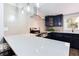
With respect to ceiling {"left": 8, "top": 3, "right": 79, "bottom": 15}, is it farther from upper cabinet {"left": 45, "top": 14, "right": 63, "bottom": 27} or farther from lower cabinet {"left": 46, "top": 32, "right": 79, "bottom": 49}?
lower cabinet {"left": 46, "top": 32, "right": 79, "bottom": 49}

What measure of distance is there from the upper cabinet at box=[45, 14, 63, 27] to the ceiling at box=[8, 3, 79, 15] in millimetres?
50

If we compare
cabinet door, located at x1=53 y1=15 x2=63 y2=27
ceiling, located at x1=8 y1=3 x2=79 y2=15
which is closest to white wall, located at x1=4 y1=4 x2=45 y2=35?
ceiling, located at x1=8 y1=3 x2=79 y2=15

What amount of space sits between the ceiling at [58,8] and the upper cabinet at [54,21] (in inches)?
2.0

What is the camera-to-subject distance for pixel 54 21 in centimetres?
114

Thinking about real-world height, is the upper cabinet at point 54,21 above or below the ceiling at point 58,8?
below

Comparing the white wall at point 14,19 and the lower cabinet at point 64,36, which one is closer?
the lower cabinet at point 64,36

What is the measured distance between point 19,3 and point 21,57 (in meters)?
0.85

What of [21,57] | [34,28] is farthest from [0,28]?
[21,57]

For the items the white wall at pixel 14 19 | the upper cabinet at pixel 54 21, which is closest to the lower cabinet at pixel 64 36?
the upper cabinet at pixel 54 21

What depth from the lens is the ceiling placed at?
3.47 feet

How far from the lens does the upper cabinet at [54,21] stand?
111 cm

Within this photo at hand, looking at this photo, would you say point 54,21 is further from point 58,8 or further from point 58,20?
point 58,8

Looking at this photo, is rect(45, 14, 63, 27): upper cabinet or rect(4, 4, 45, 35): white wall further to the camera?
rect(4, 4, 45, 35): white wall

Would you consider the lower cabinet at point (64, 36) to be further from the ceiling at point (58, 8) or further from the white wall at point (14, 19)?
the white wall at point (14, 19)
